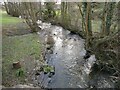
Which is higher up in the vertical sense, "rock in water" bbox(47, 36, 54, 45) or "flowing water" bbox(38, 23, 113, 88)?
"rock in water" bbox(47, 36, 54, 45)

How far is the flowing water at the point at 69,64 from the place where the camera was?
38.4 ft

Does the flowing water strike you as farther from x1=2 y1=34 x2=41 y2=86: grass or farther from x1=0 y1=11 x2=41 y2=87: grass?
x1=2 y1=34 x2=41 y2=86: grass

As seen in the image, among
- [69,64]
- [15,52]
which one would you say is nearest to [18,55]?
[15,52]

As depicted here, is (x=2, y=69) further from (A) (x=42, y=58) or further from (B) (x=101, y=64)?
(B) (x=101, y=64)

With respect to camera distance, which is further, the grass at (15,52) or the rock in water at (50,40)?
the rock in water at (50,40)

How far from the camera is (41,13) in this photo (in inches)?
1374

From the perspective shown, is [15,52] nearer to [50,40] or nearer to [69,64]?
[69,64]

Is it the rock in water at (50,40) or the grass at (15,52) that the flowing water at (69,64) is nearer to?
the rock in water at (50,40)

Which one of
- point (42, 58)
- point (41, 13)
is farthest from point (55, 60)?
point (41, 13)

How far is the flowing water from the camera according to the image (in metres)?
11.7

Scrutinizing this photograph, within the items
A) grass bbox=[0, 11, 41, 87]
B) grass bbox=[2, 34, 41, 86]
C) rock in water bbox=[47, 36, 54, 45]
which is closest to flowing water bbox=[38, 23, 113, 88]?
rock in water bbox=[47, 36, 54, 45]

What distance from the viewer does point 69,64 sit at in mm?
14703

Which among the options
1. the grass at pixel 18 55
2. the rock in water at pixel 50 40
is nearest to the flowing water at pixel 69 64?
the rock in water at pixel 50 40

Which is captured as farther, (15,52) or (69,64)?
(15,52)
